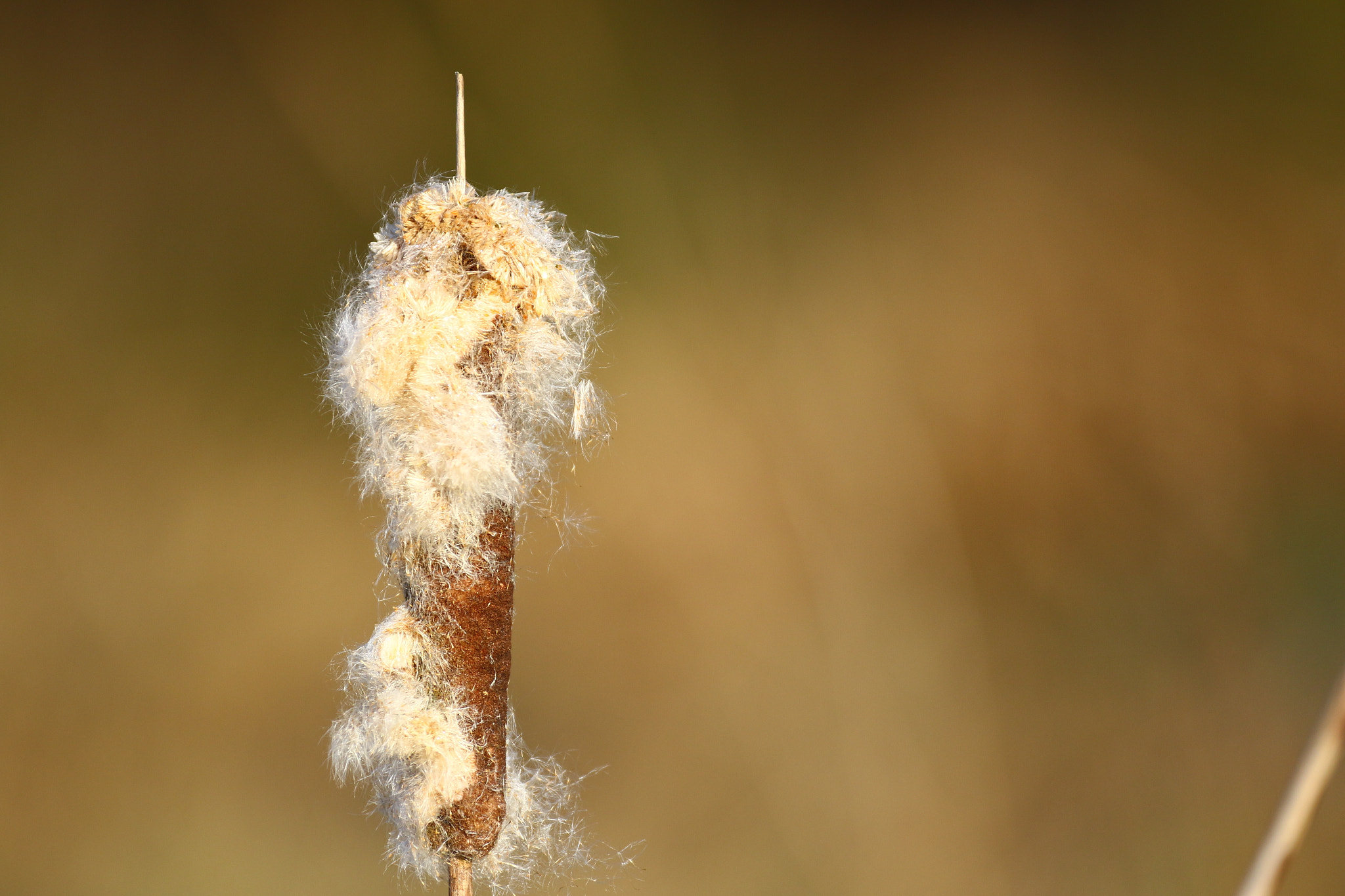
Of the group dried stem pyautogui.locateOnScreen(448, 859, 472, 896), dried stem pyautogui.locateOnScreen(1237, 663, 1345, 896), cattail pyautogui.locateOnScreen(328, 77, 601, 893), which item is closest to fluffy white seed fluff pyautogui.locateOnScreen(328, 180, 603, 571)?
cattail pyautogui.locateOnScreen(328, 77, 601, 893)

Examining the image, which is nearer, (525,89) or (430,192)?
(430,192)

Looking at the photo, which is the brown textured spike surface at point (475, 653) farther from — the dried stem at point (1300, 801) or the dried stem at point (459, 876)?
the dried stem at point (1300, 801)

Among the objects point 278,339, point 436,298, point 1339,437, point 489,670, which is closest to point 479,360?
point 436,298

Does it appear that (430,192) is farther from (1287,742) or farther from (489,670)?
(1287,742)

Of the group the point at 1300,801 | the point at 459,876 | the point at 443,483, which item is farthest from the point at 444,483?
the point at 1300,801

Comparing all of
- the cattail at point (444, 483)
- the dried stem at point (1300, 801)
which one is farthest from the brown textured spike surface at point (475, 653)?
the dried stem at point (1300, 801)

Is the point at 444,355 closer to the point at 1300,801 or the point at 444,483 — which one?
the point at 444,483

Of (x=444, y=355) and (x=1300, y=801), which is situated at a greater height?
(x=444, y=355)
